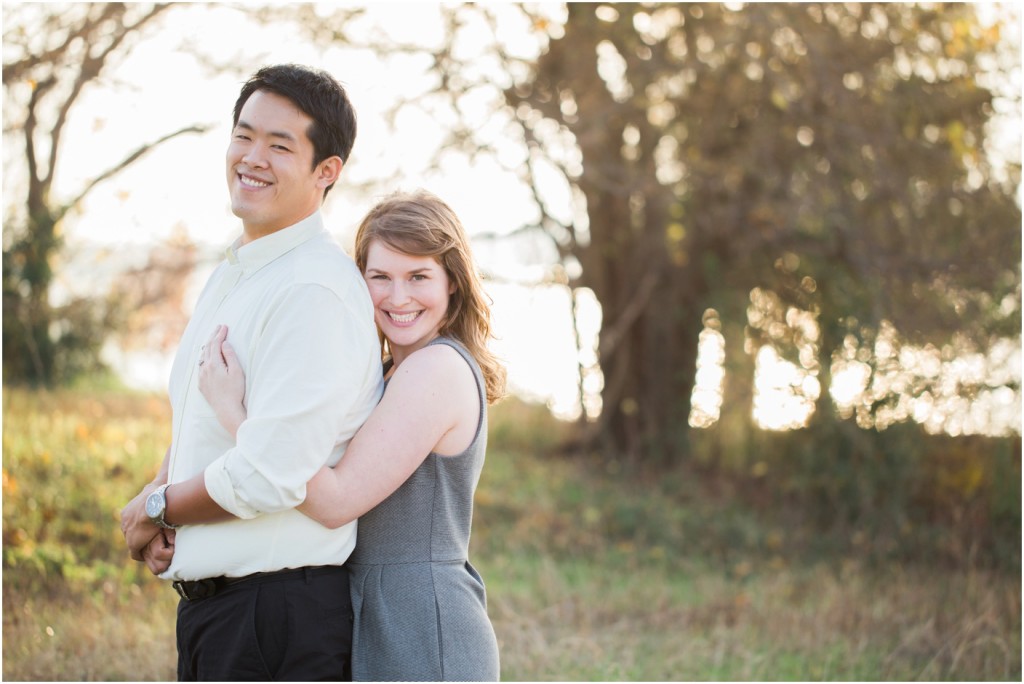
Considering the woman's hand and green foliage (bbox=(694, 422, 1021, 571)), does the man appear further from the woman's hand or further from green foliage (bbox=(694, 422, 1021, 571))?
green foliage (bbox=(694, 422, 1021, 571))

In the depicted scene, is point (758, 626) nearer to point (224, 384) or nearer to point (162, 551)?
point (162, 551)

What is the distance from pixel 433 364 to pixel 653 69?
636 centimetres

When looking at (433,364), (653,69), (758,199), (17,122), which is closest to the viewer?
(433,364)

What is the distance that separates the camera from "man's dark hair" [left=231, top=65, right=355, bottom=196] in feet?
8.62

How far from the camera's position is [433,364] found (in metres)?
2.56

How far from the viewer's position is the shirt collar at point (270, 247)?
260 centimetres

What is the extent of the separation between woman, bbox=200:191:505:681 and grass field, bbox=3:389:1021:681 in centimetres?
216

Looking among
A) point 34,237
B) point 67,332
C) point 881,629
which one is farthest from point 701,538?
point 67,332

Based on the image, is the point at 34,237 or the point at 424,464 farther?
the point at 34,237

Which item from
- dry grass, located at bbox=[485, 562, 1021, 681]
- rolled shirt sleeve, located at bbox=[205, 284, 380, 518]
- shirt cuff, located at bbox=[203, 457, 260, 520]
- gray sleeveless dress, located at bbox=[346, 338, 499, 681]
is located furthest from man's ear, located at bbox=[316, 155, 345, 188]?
dry grass, located at bbox=[485, 562, 1021, 681]

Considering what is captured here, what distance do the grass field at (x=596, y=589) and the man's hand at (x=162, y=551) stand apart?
6.69ft

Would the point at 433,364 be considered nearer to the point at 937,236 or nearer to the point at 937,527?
the point at 937,527

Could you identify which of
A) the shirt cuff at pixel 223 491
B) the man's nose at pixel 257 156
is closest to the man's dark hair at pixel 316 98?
the man's nose at pixel 257 156

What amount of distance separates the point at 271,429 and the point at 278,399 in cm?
7
